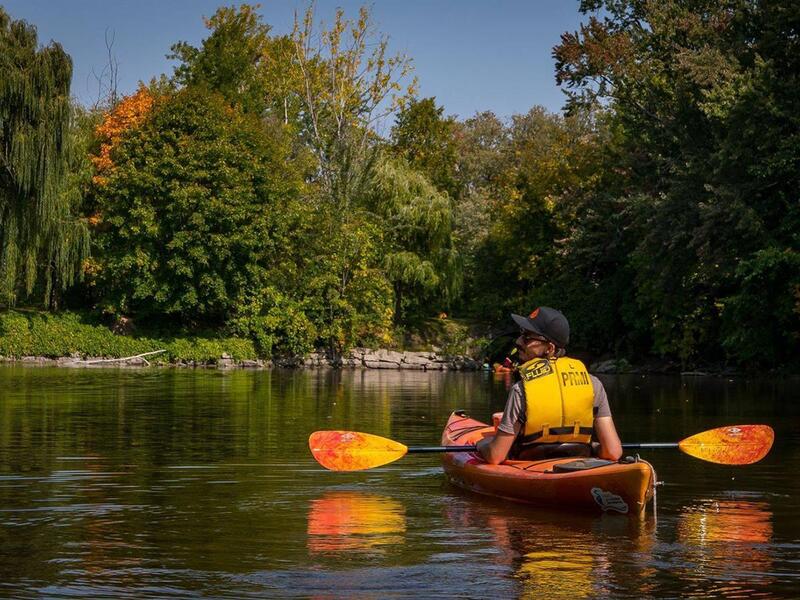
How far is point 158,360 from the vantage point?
42.7m

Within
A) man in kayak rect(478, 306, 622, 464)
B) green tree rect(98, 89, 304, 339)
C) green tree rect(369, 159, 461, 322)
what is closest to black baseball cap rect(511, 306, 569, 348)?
man in kayak rect(478, 306, 622, 464)

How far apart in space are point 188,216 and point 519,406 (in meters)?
36.0

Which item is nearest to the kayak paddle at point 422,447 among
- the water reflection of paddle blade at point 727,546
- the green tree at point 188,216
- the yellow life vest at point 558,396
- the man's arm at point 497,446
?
the man's arm at point 497,446

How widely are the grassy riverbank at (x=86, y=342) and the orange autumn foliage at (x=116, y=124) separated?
5263 millimetres

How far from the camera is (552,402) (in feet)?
31.7

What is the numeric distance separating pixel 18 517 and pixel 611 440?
4692 millimetres

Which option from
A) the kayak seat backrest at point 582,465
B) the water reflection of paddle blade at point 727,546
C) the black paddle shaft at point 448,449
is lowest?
the water reflection of paddle blade at point 727,546

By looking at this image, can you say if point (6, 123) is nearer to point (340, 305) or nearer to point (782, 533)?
point (340, 305)

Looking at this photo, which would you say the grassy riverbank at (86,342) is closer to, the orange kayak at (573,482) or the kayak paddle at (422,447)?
the kayak paddle at (422,447)

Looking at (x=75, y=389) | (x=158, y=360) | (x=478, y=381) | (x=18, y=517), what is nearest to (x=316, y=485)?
(x=18, y=517)

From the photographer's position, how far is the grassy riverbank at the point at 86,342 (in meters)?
42.1

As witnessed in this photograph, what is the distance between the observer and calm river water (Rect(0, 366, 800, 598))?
24.8 feet

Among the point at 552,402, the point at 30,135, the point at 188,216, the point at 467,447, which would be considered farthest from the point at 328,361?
the point at 552,402

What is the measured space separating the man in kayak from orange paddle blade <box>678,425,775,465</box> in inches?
63.7
